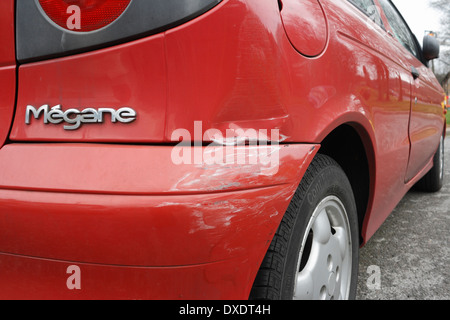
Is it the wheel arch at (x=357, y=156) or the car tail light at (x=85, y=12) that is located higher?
the car tail light at (x=85, y=12)

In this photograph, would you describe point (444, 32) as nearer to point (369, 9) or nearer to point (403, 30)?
point (403, 30)

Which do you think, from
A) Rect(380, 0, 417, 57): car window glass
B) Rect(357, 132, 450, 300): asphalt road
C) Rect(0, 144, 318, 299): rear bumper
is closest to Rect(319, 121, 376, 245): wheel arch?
Rect(357, 132, 450, 300): asphalt road

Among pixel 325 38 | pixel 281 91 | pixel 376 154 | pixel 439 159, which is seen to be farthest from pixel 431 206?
pixel 281 91

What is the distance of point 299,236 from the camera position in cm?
101

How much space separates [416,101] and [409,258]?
0.89 meters

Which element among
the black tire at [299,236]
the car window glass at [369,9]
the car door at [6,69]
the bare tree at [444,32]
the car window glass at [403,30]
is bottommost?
the black tire at [299,236]

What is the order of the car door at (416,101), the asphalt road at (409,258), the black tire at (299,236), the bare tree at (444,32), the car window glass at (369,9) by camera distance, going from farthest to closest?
the bare tree at (444,32)
the car door at (416,101)
the asphalt road at (409,258)
the car window glass at (369,9)
the black tire at (299,236)

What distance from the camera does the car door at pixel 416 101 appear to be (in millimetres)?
2129

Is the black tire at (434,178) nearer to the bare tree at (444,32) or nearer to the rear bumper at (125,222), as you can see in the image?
the rear bumper at (125,222)

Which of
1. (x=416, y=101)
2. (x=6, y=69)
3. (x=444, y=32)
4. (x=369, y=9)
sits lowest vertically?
(x=6, y=69)

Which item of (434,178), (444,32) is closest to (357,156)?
(434,178)

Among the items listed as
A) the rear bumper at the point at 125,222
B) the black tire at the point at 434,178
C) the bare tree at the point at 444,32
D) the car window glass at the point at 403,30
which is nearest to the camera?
the rear bumper at the point at 125,222

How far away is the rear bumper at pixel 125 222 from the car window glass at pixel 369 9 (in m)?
1.13

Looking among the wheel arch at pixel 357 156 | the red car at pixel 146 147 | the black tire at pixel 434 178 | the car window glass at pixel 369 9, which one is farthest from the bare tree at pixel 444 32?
the red car at pixel 146 147
